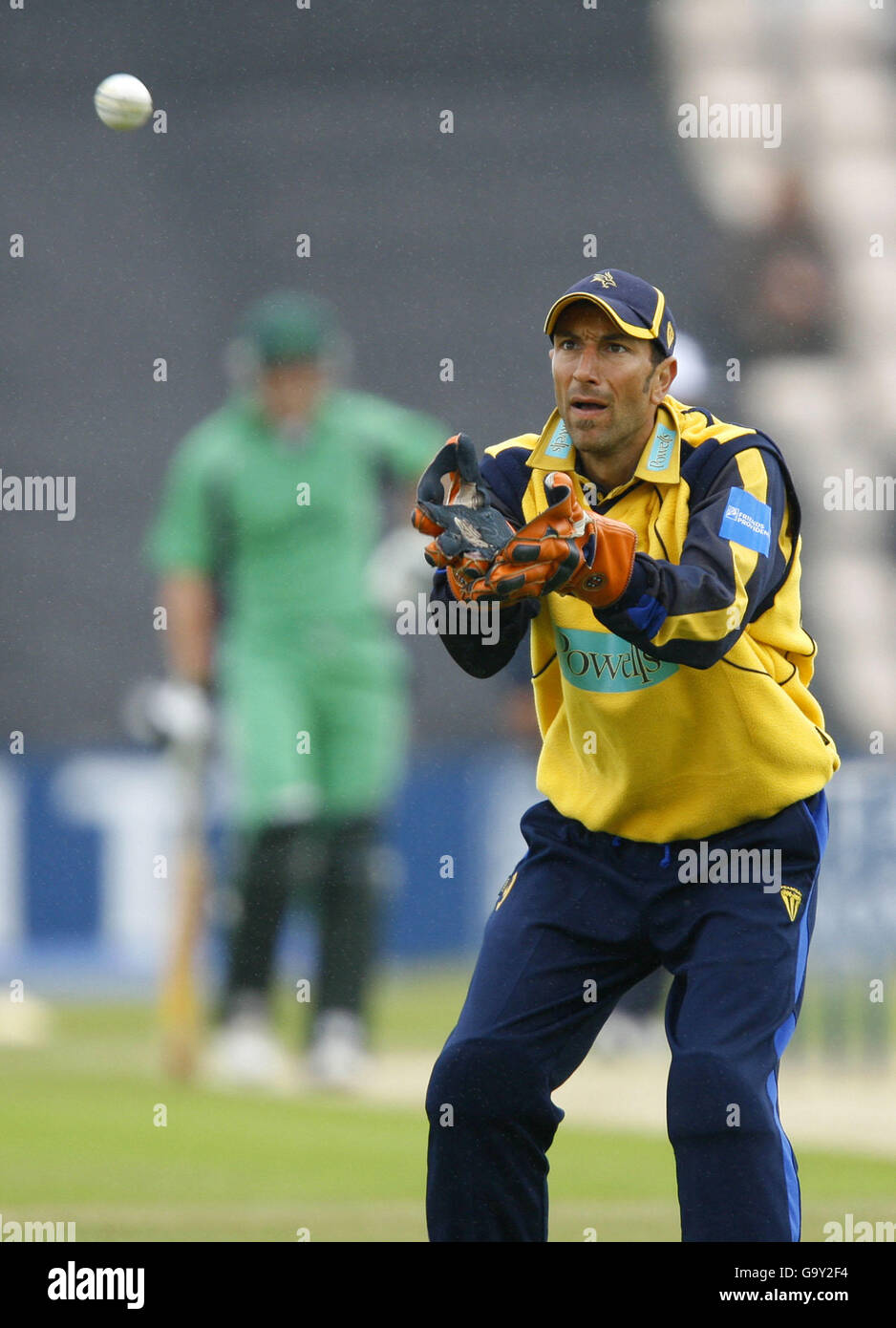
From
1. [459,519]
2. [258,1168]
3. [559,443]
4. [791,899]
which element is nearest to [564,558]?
[459,519]

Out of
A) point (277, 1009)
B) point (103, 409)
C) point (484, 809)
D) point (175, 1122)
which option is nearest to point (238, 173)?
point (103, 409)

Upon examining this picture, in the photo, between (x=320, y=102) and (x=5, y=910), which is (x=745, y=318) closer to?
(x=320, y=102)

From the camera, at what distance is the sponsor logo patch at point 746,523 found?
3217 millimetres

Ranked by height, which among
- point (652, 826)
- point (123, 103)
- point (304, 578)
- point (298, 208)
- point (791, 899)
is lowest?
point (791, 899)

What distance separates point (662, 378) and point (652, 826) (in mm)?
712

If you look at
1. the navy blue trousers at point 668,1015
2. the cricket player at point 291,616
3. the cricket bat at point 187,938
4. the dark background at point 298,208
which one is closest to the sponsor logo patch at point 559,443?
the navy blue trousers at point 668,1015

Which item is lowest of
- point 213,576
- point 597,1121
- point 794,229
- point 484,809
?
point 597,1121

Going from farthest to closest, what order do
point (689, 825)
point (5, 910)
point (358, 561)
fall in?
point (5, 910), point (358, 561), point (689, 825)

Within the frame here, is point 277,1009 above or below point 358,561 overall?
below

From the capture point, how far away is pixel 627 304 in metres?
3.35

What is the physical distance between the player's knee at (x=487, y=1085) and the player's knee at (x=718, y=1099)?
0.25 meters

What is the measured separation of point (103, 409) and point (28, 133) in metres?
1.67

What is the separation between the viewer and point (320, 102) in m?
11.7

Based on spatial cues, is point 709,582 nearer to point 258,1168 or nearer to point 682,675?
point 682,675
